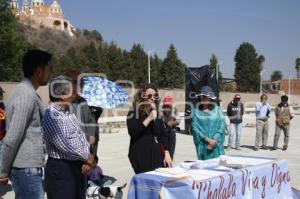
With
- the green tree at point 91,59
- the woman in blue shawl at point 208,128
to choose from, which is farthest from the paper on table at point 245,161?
the green tree at point 91,59

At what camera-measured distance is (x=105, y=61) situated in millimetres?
71062

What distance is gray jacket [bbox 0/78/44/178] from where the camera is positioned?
3.60m

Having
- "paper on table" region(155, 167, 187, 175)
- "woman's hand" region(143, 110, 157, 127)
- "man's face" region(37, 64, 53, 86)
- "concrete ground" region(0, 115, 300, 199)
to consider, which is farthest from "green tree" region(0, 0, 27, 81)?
"man's face" region(37, 64, 53, 86)

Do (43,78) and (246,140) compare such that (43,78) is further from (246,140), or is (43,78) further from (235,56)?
(235,56)

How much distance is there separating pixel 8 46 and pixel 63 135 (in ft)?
187

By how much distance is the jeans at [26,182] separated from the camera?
3.70 m

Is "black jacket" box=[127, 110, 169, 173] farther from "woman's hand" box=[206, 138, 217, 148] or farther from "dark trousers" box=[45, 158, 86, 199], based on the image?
"dark trousers" box=[45, 158, 86, 199]

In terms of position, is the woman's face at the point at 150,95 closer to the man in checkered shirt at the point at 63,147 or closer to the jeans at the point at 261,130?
the man in checkered shirt at the point at 63,147

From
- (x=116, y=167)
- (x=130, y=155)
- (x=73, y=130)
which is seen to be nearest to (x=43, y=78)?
(x=73, y=130)

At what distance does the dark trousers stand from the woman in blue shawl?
115 inches

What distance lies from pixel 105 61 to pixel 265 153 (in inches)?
2316

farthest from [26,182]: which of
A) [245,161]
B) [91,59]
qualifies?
[91,59]

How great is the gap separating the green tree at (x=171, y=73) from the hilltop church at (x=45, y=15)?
64.8 meters

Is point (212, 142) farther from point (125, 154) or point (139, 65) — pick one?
point (139, 65)
